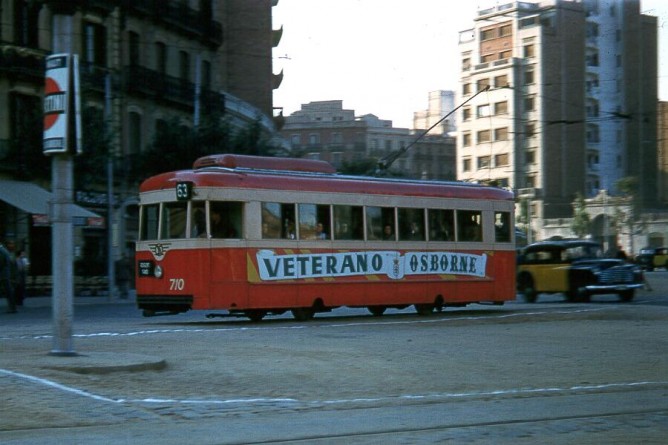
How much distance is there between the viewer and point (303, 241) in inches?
922

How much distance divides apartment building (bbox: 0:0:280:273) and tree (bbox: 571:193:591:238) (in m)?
38.7

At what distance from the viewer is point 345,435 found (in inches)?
329

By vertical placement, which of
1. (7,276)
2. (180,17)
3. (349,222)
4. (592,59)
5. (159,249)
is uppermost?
(592,59)

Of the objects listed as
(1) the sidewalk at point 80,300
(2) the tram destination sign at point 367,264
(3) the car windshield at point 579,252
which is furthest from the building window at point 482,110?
(2) the tram destination sign at point 367,264

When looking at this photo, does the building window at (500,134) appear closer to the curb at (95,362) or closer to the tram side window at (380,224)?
the tram side window at (380,224)

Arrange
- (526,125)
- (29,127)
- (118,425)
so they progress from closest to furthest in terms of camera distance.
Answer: (118,425), (29,127), (526,125)

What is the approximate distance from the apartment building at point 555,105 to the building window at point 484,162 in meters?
0.10

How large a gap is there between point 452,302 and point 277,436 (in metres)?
18.7

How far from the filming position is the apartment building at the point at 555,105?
83250 mm

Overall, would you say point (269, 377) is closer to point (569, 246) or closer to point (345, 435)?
point (345, 435)

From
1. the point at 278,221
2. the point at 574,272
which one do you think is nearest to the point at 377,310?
the point at 278,221

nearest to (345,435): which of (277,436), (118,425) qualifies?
(277,436)

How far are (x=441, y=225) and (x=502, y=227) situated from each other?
2225 mm

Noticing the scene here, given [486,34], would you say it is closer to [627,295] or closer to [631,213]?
[631,213]
